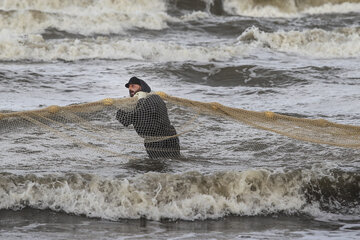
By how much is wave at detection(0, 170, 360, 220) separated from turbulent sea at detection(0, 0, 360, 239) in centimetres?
2

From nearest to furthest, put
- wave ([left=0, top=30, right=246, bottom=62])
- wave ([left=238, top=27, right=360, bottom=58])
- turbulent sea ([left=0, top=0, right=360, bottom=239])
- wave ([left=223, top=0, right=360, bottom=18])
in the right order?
turbulent sea ([left=0, top=0, right=360, bottom=239]) < wave ([left=0, top=30, right=246, bottom=62]) < wave ([left=238, top=27, right=360, bottom=58]) < wave ([left=223, top=0, right=360, bottom=18])

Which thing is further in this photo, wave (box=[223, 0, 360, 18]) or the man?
wave (box=[223, 0, 360, 18])

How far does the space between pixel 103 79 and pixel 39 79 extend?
1.50 metres

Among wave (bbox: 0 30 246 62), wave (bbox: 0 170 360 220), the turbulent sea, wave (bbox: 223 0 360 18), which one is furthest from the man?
wave (bbox: 223 0 360 18)

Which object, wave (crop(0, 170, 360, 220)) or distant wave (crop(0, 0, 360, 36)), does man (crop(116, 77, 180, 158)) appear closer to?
wave (crop(0, 170, 360, 220))

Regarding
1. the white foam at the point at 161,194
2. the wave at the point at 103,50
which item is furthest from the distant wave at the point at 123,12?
the white foam at the point at 161,194

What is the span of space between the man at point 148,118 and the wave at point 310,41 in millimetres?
13622

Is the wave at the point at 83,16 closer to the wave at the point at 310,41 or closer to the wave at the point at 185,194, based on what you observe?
the wave at the point at 310,41

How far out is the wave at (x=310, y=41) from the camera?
2208 centimetres

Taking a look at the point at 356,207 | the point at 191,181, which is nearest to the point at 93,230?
the point at 191,181

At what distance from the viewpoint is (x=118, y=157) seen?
30.7ft

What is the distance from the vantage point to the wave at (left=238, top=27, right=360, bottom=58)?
2208cm

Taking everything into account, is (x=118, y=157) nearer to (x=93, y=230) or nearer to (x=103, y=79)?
(x=93, y=230)

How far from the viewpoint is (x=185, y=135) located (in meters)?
11.0
